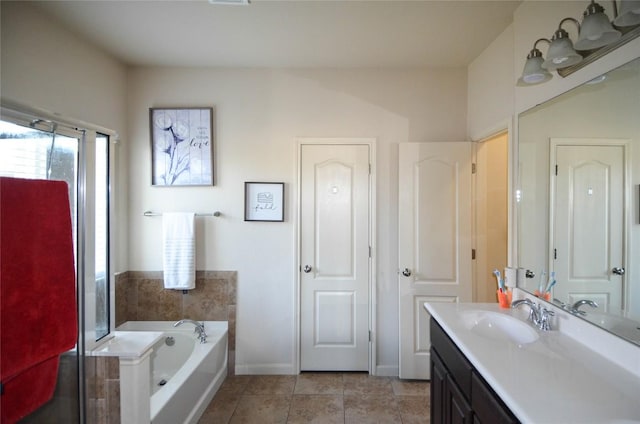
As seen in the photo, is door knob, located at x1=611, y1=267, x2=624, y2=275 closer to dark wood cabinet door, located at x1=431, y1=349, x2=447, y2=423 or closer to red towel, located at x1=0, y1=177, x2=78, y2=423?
dark wood cabinet door, located at x1=431, y1=349, x2=447, y2=423

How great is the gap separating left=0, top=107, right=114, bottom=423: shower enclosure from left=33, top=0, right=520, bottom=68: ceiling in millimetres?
1038

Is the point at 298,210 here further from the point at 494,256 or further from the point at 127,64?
the point at 127,64

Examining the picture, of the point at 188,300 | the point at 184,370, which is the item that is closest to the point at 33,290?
the point at 184,370

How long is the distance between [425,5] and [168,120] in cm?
222

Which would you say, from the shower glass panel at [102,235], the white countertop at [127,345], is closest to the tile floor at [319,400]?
the white countertop at [127,345]

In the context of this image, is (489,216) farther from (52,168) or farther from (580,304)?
(52,168)

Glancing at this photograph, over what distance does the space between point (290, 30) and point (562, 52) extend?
62.4 inches

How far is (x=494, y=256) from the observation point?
2443mm

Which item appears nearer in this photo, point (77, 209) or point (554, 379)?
point (554, 379)

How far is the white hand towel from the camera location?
2.43 metres

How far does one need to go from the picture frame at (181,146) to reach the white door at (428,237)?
1.75 metres

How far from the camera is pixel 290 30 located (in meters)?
1.96

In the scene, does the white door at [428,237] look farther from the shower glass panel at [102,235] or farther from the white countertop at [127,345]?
the shower glass panel at [102,235]

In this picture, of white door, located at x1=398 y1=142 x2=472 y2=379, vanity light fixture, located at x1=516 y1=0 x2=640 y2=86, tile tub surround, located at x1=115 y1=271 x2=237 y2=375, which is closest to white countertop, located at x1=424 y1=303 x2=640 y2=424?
white door, located at x1=398 y1=142 x2=472 y2=379
